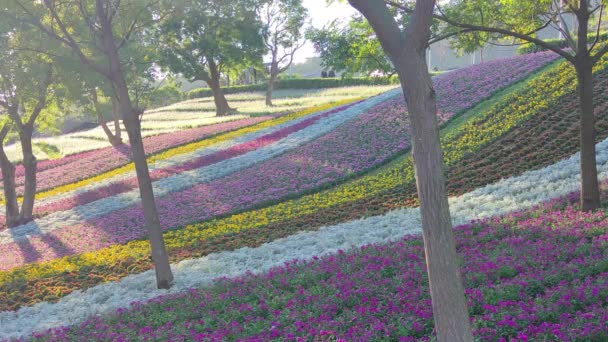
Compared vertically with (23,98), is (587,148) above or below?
below

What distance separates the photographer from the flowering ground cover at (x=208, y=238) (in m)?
13.5

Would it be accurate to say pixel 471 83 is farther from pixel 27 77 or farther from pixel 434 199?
pixel 434 199

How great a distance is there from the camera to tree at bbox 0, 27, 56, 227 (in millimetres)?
20891

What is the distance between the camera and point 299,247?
1330cm

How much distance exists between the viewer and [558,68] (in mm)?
25000

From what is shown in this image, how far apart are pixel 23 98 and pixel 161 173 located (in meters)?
7.17

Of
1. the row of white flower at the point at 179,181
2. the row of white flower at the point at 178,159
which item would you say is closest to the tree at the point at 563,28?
the row of white flower at the point at 179,181

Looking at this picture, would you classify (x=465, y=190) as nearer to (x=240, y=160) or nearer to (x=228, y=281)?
(x=228, y=281)

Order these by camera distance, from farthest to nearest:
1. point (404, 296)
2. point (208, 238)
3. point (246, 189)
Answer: point (246, 189)
point (208, 238)
point (404, 296)

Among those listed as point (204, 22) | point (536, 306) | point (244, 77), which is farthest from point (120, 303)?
point (244, 77)

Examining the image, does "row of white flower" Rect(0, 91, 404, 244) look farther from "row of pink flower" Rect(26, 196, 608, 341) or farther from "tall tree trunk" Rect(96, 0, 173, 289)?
"row of pink flower" Rect(26, 196, 608, 341)

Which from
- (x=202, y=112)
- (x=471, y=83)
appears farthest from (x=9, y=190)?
(x=202, y=112)

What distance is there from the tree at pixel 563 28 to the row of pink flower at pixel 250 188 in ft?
33.4

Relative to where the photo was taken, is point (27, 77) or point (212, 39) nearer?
point (27, 77)
